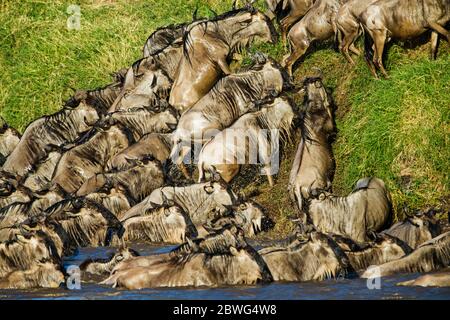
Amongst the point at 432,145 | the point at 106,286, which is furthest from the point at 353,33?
the point at 106,286

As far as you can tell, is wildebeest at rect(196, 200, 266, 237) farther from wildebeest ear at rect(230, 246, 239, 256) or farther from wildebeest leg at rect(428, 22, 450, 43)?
wildebeest leg at rect(428, 22, 450, 43)

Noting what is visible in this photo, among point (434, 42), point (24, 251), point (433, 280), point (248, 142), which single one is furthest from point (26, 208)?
point (433, 280)

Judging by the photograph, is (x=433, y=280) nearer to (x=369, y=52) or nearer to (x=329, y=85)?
(x=369, y=52)

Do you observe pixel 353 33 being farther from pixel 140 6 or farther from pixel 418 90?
pixel 140 6

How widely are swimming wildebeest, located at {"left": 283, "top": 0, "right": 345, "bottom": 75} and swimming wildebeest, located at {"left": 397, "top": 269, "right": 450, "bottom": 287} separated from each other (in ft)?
16.6

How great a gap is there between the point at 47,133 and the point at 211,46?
2.25 m

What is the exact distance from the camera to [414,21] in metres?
15.3

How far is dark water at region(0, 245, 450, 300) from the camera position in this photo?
11.6 metres

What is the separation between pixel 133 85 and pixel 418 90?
419 cm

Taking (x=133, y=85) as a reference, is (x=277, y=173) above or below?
below

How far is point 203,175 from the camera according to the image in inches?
601

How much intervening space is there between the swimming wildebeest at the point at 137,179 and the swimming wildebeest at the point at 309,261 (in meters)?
3.49

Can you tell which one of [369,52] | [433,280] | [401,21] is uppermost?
[401,21]
